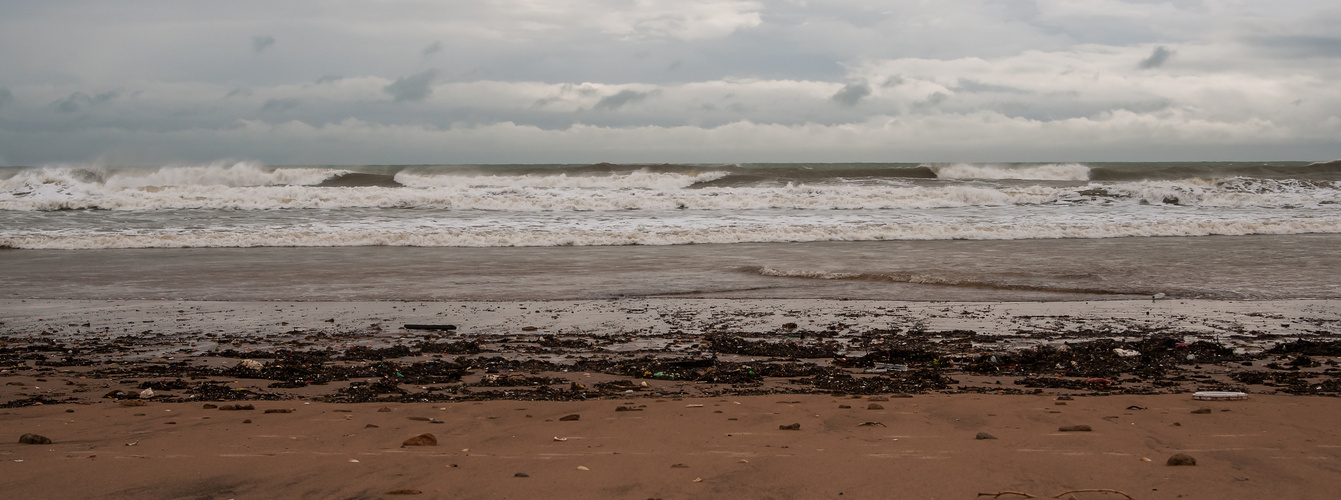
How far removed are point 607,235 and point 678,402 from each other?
12463mm

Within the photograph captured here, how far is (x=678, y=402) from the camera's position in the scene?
459 centimetres

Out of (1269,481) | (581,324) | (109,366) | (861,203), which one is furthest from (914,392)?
(861,203)

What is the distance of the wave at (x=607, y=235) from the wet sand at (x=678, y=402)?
8.20 m

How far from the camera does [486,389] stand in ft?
16.4

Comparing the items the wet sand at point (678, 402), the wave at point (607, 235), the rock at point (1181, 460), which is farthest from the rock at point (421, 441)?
the wave at point (607, 235)

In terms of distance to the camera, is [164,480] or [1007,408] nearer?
[164,480]

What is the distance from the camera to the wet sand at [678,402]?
3145 mm

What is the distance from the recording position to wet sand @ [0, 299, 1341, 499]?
10.3 feet

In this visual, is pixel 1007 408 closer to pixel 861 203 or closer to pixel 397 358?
pixel 397 358

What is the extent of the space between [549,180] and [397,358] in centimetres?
3262

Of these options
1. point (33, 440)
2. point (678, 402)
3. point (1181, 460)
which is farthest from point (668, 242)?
point (1181, 460)

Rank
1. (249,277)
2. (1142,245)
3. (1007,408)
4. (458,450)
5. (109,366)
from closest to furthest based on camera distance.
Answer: (458,450) → (1007,408) → (109,366) → (249,277) → (1142,245)

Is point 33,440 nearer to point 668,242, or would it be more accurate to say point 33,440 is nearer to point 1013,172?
point 668,242

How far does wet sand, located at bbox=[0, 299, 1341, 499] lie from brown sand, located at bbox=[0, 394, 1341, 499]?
16mm
